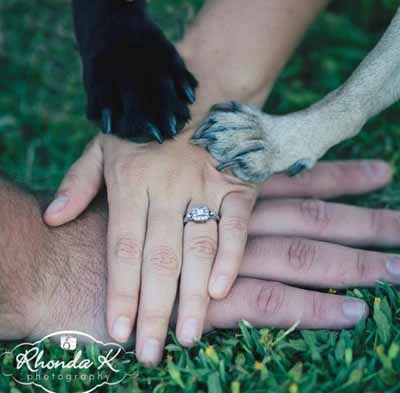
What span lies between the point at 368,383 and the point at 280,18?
4.27ft

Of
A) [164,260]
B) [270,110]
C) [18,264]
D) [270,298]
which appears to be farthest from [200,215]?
[270,110]

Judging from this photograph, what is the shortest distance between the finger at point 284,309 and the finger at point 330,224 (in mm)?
287

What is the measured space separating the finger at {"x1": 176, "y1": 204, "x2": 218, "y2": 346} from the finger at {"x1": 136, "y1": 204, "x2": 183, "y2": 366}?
0.03m

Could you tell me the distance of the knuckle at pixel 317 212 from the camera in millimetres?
2129

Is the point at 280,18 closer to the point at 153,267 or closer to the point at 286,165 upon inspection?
the point at 286,165

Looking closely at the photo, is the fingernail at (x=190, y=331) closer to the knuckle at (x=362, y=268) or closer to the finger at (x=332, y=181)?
the knuckle at (x=362, y=268)

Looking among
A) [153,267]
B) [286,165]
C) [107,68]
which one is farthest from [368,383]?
[107,68]

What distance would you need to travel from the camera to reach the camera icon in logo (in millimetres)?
1790

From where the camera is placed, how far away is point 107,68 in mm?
1924

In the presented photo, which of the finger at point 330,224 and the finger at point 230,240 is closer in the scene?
the finger at point 230,240

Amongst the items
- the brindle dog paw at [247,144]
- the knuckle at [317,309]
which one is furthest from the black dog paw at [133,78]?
the knuckle at [317,309]

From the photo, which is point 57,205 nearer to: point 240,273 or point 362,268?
point 240,273

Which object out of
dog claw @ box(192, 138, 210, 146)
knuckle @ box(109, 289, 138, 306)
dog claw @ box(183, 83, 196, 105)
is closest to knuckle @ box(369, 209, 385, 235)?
dog claw @ box(192, 138, 210, 146)

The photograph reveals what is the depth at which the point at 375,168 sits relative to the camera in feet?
7.98
